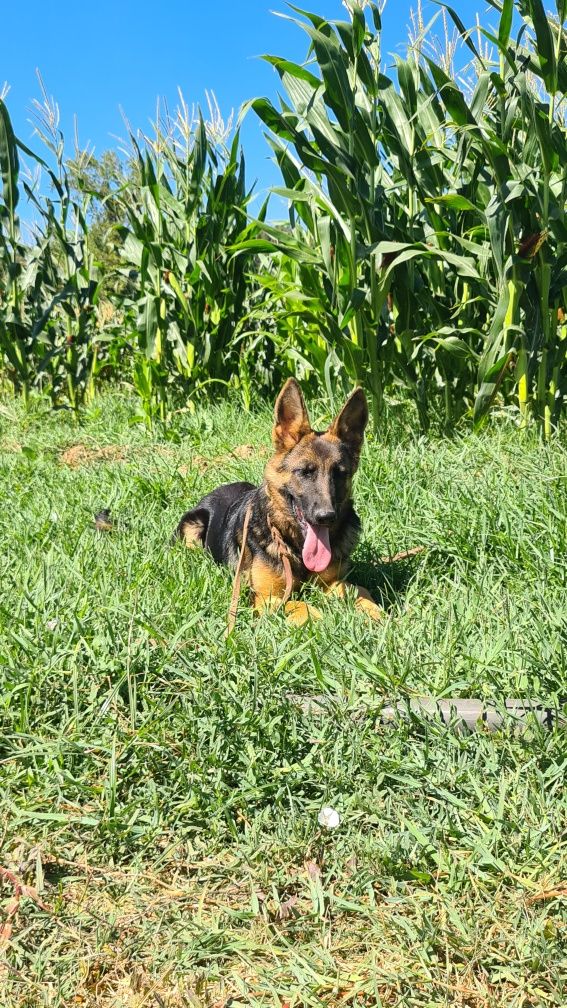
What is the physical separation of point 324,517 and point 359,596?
16.3 inches

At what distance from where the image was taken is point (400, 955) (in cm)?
203

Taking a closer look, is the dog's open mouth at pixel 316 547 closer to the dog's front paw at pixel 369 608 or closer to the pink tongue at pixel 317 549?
the pink tongue at pixel 317 549

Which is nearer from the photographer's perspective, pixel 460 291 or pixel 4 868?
pixel 4 868

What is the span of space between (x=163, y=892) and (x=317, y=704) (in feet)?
2.47

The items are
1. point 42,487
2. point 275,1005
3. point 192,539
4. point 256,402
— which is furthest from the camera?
point 256,402

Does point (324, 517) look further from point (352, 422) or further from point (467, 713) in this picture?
point (467, 713)

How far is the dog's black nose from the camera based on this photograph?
3670 mm

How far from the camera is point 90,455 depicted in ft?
22.7

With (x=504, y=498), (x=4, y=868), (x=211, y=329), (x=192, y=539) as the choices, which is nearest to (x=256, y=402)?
(x=211, y=329)

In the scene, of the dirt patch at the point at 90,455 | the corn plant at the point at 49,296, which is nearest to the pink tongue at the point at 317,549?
the dirt patch at the point at 90,455

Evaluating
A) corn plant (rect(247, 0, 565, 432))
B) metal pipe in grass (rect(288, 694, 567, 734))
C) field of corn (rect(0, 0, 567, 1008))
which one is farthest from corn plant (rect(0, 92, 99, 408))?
metal pipe in grass (rect(288, 694, 567, 734))

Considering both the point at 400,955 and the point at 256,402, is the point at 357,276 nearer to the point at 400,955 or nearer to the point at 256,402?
the point at 256,402

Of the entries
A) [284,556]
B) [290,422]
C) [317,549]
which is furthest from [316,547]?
[290,422]

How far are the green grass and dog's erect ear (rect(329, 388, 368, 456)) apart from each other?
77 cm
